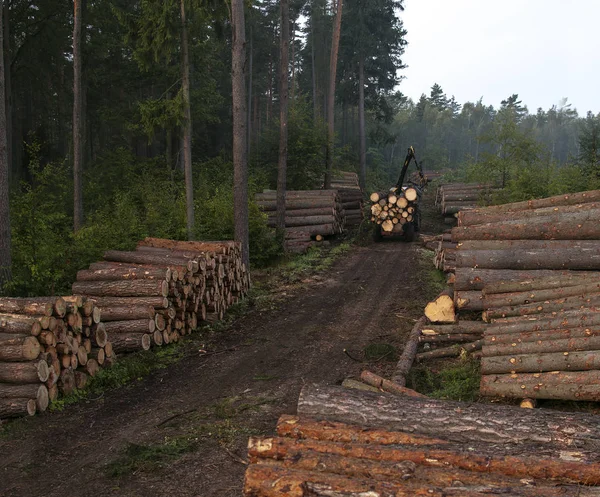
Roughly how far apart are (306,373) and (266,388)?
92 centimetres

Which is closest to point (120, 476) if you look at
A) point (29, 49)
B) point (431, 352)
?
point (431, 352)

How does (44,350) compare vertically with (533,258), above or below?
Answer: below

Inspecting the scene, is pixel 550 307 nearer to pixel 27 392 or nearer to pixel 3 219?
pixel 27 392

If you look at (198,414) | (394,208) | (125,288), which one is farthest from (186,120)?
(198,414)

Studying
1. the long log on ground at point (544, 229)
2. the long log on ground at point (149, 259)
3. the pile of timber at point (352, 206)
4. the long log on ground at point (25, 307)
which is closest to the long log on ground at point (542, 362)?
the long log on ground at point (544, 229)

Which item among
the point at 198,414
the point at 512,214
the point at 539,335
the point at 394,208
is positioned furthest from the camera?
the point at 394,208

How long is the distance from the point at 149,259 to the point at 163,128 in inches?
340

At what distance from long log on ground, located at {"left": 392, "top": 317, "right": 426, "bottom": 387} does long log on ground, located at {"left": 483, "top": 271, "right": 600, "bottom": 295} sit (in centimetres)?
155

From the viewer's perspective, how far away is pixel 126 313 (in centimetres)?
1016

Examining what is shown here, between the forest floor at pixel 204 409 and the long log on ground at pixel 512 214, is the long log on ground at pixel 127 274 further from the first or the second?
the long log on ground at pixel 512 214

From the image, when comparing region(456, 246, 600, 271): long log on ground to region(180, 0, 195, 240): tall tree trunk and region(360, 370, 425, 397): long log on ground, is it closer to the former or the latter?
region(360, 370, 425, 397): long log on ground

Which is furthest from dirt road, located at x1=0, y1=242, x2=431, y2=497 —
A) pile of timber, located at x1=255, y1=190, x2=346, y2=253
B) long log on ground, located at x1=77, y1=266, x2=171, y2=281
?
pile of timber, located at x1=255, y1=190, x2=346, y2=253

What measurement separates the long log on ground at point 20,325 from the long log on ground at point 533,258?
27.0 ft

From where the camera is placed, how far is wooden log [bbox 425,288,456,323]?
10.9m
